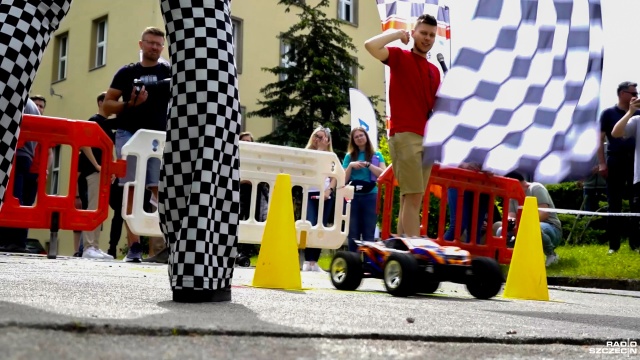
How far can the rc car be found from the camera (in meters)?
5.05

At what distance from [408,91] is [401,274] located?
1.98 metres

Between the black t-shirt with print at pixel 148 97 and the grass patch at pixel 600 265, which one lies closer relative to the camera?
the black t-shirt with print at pixel 148 97

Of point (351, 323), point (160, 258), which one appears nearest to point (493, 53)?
point (351, 323)

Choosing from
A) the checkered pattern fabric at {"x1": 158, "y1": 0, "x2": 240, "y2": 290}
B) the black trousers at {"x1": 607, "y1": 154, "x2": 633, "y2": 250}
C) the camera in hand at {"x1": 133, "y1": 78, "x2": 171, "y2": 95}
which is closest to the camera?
the checkered pattern fabric at {"x1": 158, "y1": 0, "x2": 240, "y2": 290}

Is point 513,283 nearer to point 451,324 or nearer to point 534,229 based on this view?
point 534,229

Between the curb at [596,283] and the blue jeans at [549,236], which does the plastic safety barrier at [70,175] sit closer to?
the curb at [596,283]

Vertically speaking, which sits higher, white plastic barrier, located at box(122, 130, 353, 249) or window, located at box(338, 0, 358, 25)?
window, located at box(338, 0, 358, 25)

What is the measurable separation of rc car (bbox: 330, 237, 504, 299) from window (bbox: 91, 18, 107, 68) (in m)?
24.7

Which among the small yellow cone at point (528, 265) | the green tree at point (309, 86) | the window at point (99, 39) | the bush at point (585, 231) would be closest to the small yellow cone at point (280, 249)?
the small yellow cone at point (528, 265)

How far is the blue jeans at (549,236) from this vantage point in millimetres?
10414

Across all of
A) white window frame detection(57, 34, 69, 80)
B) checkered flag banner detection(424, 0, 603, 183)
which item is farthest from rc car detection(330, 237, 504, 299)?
white window frame detection(57, 34, 69, 80)

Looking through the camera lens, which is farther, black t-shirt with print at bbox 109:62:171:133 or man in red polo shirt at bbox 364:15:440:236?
black t-shirt with print at bbox 109:62:171:133

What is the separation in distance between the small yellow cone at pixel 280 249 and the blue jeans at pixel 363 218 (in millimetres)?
4705
